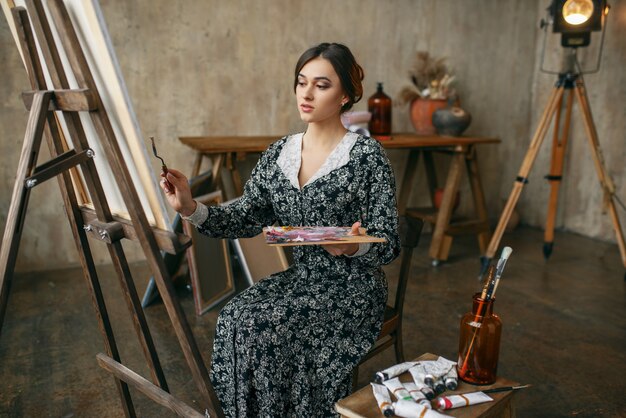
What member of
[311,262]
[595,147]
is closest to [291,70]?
[595,147]

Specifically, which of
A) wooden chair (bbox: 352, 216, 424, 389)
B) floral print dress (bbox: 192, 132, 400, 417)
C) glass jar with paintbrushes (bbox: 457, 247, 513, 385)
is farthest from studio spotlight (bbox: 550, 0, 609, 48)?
glass jar with paintbrushes (bbox: 457, 247, 513, 385)

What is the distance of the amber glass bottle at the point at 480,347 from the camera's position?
149 cm

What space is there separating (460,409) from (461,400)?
0.07 feet

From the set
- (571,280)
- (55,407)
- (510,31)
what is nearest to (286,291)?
(55,407)

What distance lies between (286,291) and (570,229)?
3858 mm

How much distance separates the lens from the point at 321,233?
5.22 ft

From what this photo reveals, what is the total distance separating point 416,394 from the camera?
4.51 ft

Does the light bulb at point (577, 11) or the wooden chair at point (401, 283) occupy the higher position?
the light bulb at point (577, 11)

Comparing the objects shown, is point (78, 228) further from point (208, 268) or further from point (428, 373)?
point (208, 268)

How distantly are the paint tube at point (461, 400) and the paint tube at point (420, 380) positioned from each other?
0.08 feet

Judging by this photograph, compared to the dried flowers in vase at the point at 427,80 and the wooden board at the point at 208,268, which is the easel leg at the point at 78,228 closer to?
the wooden board at the point at 208,268

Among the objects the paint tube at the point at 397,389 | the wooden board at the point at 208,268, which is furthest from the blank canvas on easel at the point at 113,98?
the wooden board at the point at 208,268

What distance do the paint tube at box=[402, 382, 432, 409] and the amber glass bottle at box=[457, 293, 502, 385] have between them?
0.16 metres

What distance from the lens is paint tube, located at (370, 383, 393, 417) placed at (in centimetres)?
132
